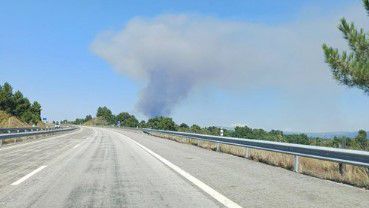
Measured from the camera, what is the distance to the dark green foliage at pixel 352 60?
78.5 feet

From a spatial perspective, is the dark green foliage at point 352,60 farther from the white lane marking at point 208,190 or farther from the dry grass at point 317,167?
the white lane marking at point 208,190

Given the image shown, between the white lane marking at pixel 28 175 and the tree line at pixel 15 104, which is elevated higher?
the tree line at pixel 15 104

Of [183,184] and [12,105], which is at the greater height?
[12,105]

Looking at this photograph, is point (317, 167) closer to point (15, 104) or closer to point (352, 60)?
point (352, 60)

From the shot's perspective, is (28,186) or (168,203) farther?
(28,186)

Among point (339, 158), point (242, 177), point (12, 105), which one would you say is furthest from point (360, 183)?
point (12, 105)

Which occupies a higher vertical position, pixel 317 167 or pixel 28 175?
pixel 317 167

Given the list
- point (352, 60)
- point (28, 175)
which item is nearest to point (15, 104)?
point (352, 60)

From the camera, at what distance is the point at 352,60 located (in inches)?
957

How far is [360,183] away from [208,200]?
477 centimetres

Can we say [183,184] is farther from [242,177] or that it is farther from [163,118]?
[163,118]

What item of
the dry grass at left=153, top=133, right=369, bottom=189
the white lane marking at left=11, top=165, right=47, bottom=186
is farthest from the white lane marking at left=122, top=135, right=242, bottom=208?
the white lane marking at left=11, top=165, right=47, bottom=186

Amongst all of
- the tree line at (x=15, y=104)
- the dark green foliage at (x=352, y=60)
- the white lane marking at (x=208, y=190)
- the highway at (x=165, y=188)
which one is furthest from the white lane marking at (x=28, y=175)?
the tree line at (x=15, y=104)

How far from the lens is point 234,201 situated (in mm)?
8891
